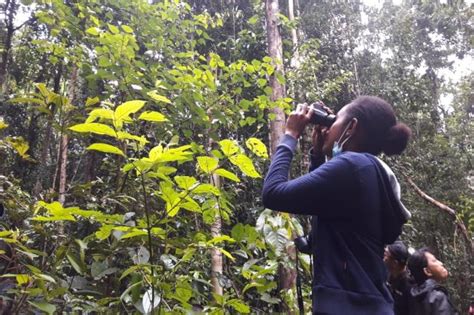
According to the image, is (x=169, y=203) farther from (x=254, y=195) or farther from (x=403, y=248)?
(x=254, y=195)

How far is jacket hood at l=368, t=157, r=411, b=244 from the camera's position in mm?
1258

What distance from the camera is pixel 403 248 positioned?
96.7 inches

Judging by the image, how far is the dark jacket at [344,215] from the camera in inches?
44.7

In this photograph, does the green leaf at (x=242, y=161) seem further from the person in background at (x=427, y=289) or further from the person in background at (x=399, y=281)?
the person in background at (x=427, y=289)

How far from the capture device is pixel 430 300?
237cm

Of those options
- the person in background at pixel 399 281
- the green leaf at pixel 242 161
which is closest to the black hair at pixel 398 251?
the person in background at pixel 399 281

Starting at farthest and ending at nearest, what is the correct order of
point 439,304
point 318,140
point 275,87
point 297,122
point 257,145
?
point 275,87 < point 439,304 < point 257,145 < point 318,140 < point 297,122

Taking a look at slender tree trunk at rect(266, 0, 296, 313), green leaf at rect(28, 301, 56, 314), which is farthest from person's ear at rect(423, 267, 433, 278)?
green leaf at rect(28, 301, 56, 314)

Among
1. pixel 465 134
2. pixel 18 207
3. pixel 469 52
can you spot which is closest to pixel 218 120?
pixel 18 207

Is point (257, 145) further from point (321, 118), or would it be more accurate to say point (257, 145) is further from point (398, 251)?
point (398, 251)

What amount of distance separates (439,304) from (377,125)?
4.81 ft

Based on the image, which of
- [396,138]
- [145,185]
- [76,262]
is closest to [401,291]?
[396,138]

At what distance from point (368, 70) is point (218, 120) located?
9.54 m

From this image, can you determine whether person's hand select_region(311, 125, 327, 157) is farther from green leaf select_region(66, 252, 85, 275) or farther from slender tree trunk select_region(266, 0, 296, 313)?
slender tree trunk select_region(266, 0, 296, 313)
